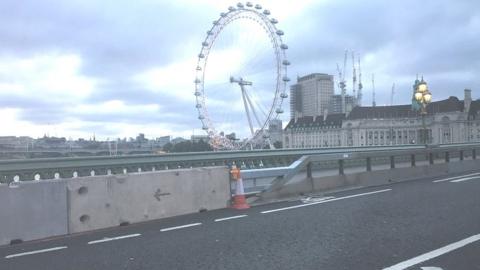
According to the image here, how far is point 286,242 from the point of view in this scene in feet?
25.8

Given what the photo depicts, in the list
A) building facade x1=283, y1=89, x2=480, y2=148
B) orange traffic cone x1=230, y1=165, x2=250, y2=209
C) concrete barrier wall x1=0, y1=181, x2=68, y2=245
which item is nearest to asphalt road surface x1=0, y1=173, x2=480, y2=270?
concrete barrier wall x1=0, y1=181, x2=68, y2=245

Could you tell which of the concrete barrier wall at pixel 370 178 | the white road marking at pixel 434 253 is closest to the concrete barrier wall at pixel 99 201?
the concrete barrier wall at pixel 370 178

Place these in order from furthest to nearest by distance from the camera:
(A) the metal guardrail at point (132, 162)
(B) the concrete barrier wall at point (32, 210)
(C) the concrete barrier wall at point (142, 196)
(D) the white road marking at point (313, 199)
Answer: (A) the metal guardrail at point (132, 162) < (D) the white road marking at point (313, 199) < (C) the concrete barrier wall at point (142, 196) < (B) the concrete barrier wall at point (32, 210)

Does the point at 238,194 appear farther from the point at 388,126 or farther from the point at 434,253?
the point at 388,126

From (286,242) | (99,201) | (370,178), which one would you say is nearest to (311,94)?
(370,178)

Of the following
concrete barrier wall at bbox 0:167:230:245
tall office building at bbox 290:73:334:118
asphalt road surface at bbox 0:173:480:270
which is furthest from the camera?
tall office building at bbox 290:73:334:118

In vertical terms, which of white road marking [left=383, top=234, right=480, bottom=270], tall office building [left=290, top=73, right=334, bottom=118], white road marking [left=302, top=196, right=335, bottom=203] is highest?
tall office building [left=290, top=73, right=334, bottom=118]

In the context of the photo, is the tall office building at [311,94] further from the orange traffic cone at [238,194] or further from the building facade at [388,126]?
the orange traffic cone at [238,194]

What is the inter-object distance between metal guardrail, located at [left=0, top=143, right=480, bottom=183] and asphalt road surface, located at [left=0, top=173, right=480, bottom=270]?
375 centimetres

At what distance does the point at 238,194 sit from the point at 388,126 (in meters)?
150

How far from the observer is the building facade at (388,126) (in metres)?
149

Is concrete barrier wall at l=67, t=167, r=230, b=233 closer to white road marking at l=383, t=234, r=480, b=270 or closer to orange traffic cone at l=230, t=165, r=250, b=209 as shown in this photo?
orange traffic cone at l=230, t=165, r=250, b=209

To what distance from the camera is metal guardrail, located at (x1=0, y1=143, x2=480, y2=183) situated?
2395 cm

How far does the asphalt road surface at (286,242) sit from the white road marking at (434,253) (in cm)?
1
